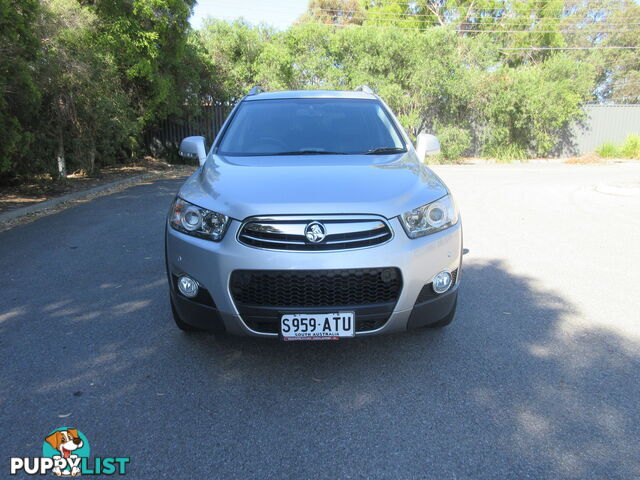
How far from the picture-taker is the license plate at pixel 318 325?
2803 mm

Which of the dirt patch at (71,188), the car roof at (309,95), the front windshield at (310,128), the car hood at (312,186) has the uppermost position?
the car roof at (309,95)

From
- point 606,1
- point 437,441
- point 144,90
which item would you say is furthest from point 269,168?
point 606,1

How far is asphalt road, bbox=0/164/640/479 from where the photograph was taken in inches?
92.4

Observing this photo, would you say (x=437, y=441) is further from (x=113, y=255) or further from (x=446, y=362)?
(x=113, y=255)

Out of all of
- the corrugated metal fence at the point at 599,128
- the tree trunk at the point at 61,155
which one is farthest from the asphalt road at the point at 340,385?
the corrugated metal fence at the point at 599,128

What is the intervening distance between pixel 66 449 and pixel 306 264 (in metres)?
1.52

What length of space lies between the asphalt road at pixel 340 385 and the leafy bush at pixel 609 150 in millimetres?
19060

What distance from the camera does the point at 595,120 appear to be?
22750 mm

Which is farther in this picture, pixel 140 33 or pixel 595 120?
pixel 595 120

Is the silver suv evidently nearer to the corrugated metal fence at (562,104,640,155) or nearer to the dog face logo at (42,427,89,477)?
the dog face logo at (42,427,89,477)

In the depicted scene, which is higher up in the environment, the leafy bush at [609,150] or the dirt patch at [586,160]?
the leafy bush at [609,150]

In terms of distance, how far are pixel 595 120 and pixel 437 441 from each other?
80.8ft

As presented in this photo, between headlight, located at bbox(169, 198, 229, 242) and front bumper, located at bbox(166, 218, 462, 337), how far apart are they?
0.15ft

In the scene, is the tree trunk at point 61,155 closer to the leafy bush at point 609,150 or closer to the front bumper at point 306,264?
the front bumper at point 306,264
